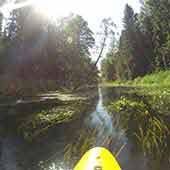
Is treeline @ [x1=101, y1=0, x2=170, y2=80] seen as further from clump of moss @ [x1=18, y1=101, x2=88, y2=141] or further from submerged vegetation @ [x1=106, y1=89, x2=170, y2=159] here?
submerged vegetation @ [x1=106, y1=89, x2=170, y2=159]

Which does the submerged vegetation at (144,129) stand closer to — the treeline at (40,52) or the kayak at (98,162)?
the kayak at (98,162)

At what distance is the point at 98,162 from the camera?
11.2ft

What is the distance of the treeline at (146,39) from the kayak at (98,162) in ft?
103

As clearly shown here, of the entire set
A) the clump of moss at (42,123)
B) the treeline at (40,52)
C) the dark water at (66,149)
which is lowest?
the dark water at (66,149)

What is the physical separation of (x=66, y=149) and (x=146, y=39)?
1416 inches

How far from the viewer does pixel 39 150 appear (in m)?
6.61

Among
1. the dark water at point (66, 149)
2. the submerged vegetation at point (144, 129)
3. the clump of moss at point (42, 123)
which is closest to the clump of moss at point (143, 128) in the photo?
the submerged vegetation at point (144, 129)

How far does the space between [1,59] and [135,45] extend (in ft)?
77.9

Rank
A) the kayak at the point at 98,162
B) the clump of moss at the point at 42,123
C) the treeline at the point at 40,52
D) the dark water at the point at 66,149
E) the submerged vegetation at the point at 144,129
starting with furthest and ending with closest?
1. the treeline at the point at 40,52
2. the clump of moss at the point at 42,123
3. the submerged vegetation at the point at 144,129
4. the dark water at the point at 66,149
5. the kayak at the point at 98,162

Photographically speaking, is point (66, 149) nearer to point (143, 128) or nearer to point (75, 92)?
point (143, 128)

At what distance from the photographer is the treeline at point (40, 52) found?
925 inches

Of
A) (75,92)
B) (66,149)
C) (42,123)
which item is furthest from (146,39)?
(66,149)

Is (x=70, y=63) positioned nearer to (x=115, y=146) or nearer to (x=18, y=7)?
(x=18, y=7)

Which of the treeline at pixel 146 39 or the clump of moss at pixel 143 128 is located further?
the treeline at pixel 146 39
